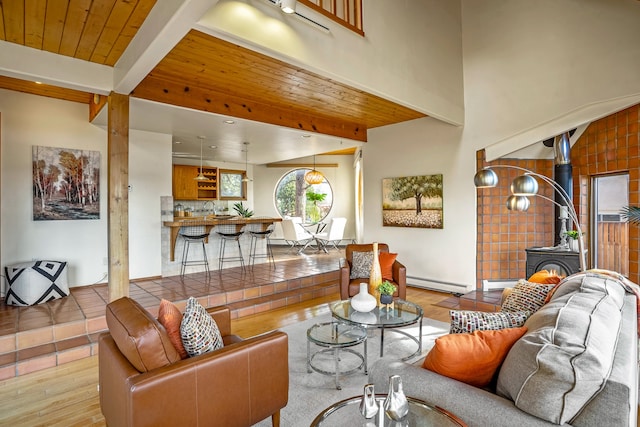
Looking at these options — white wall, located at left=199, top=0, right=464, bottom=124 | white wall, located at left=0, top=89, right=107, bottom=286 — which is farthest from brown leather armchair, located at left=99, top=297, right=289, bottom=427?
white wall, located at left=0, top=89, right=107, bottom=286

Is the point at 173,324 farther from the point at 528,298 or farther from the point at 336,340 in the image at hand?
the point at 528,298

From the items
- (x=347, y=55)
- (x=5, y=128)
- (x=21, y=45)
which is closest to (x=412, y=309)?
(x=347, y=55)

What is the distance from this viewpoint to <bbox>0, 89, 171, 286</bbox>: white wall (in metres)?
4.34

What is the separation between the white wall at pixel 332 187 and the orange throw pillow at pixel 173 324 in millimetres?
8058

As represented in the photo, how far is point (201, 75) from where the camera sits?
12.4 ft

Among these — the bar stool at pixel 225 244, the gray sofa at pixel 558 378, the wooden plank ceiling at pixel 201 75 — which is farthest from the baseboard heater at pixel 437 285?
the gray sofa at pixel 558 378

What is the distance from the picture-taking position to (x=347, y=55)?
11.2 feet

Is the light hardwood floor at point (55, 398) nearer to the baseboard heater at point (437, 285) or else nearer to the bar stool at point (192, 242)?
the bar stool at point (192, 242)

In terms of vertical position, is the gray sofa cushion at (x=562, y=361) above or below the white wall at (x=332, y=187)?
below

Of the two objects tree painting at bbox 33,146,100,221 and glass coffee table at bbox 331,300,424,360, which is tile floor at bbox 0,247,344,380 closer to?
tree painting at bbox 33,146,100,221

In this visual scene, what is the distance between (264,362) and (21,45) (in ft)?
11.0

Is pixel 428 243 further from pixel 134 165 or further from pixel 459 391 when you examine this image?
pixel 134 165

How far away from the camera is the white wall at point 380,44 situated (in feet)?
8.83

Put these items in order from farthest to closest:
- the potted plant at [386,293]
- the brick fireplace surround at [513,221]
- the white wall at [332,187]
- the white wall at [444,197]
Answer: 1. the white wall at [332,187]
2. the white wall at [444,197]
3. the brick fireplace surround at [513,221]
4. the potted plant at [386,293]
